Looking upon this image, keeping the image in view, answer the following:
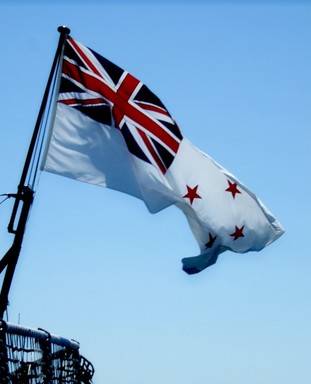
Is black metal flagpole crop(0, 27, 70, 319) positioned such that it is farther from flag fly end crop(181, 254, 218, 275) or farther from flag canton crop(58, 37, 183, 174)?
flag fly end crop(181, 254, 218, 275)

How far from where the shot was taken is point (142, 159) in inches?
727

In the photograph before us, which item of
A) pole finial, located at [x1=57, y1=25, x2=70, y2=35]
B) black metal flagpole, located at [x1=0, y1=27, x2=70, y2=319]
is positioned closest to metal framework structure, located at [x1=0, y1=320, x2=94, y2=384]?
black metal flagpole, located at [x1=0, y1=27, x2=70, y2=319]

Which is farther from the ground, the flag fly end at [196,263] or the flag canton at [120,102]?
the flag canton at [120,102]

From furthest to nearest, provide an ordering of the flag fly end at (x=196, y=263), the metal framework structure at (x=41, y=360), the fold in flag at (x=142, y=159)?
the flag fly end at (x=196, y=263), the fold in flag at (x=142, y=159), the metal framework structure at (x=41, y=360)

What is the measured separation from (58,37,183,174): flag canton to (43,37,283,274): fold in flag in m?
0.02

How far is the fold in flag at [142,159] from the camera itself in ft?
58.7

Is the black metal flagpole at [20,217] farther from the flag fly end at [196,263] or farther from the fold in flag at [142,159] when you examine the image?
the flag fly end at [196,263]

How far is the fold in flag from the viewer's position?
17891 millimetres

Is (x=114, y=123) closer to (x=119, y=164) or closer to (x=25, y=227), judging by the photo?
(x=119, y=164)

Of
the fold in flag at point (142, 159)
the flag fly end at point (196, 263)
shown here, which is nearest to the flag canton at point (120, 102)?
the fold in flag at point (142, 159)

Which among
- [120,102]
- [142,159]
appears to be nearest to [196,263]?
[142,159]

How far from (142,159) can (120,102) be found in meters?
1.25

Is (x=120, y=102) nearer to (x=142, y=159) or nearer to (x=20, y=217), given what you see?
(x=142, y=159)

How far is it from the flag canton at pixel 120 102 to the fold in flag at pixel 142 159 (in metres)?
0.02
